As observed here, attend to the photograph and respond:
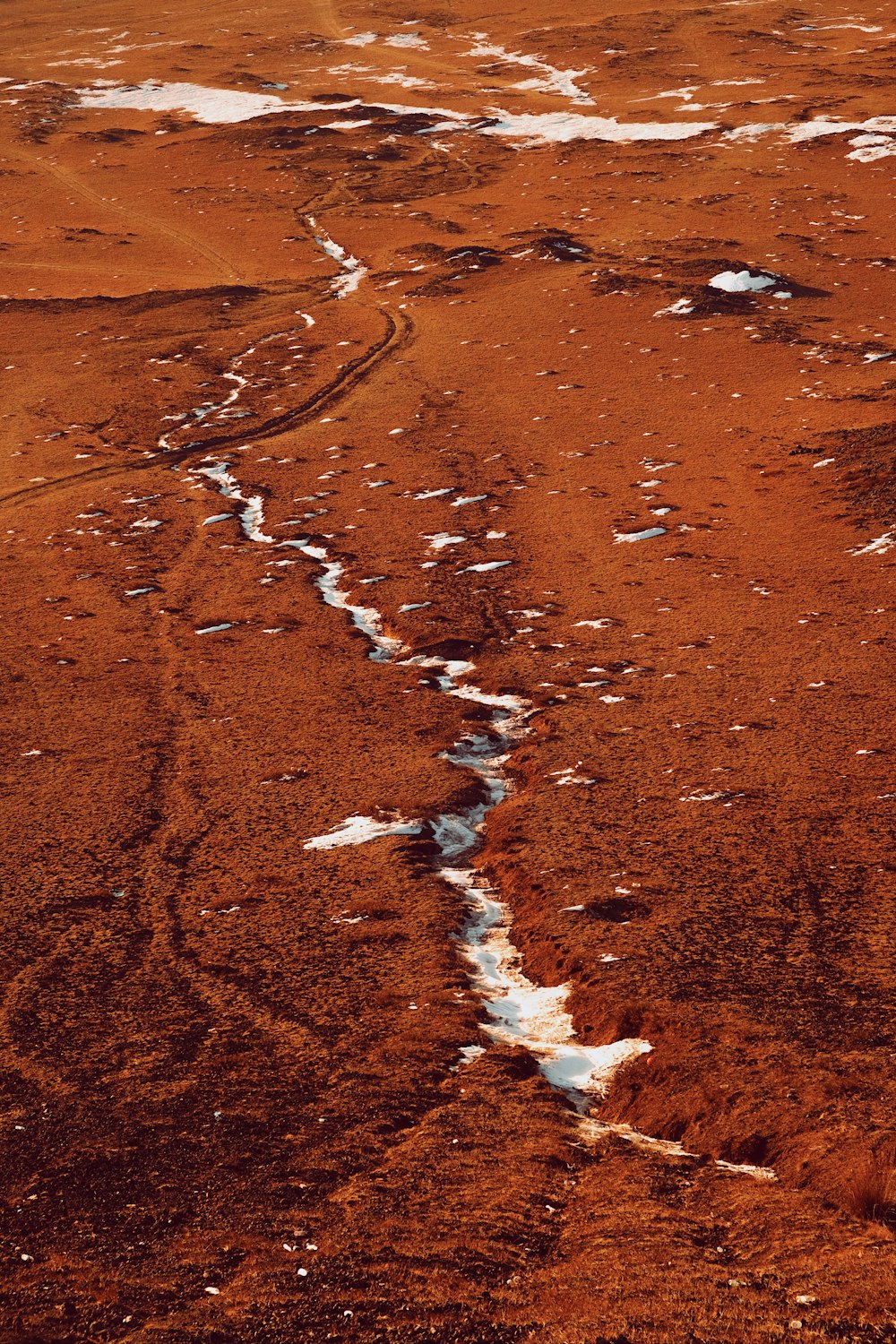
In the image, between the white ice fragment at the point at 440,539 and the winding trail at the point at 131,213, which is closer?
the white ice fragment at the point at 440,539

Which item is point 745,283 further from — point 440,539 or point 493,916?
point 493,916

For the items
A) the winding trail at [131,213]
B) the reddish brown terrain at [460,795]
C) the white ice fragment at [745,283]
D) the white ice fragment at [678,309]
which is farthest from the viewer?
the winding trail at [131,213]

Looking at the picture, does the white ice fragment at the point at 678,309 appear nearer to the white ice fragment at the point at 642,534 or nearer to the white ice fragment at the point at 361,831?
the white ice fragment at the point at 642,534

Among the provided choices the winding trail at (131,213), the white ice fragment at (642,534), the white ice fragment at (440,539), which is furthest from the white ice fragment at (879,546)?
the winding trail at (131,213)

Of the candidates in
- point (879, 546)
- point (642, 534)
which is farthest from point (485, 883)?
point (642, 534)

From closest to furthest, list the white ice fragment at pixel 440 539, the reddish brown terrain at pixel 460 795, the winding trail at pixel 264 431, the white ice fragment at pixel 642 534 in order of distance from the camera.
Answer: the reddish brown terrain at pixel 460 795
the white ice fragment at pixel 642 534
the white ice fragment at pixel 440 539
the winding trail at pixel 264 431

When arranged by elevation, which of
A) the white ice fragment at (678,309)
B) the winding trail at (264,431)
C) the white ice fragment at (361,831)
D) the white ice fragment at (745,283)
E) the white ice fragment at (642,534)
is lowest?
the white ice fragment at (642,534)

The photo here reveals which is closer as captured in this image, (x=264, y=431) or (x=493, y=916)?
(x=493, y=916)

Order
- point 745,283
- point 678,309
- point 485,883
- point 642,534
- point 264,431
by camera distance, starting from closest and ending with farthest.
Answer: point 485,883, point 642,534, point 264,431, point 678,309, point 745,283

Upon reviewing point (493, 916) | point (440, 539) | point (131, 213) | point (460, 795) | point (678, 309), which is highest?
point (131, 213)

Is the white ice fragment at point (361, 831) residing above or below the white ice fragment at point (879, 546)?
above
